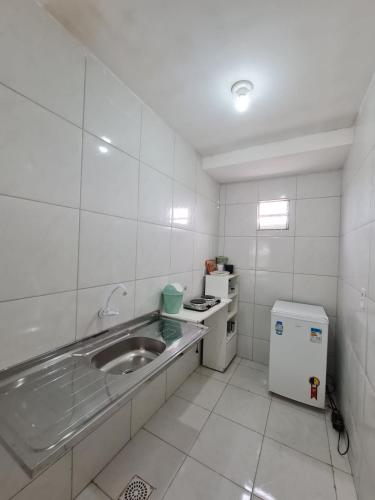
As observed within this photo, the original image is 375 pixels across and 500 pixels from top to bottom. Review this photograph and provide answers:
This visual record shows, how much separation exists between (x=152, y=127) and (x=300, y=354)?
2.08 meters

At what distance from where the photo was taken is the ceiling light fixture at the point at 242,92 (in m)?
1.19

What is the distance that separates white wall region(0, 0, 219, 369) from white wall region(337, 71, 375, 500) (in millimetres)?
1229

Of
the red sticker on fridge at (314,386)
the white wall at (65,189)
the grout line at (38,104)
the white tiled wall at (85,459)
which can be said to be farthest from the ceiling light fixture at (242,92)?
the red sticker on fridge at (314,386)

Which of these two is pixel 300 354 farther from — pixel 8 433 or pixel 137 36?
pixel 137 36

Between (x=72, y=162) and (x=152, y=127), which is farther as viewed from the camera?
(x=152, y=127)

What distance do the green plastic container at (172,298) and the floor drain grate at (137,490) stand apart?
0.89m

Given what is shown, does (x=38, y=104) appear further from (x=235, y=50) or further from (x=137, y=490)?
(x=137, y=490)

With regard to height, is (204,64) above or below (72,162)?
above

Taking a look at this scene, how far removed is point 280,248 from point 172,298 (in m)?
1.37

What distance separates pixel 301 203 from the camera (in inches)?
85.5

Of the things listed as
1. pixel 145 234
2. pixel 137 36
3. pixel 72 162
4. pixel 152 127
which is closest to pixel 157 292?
pixel 145 234

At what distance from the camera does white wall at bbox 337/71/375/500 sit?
97 cm

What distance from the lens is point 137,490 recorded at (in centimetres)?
107

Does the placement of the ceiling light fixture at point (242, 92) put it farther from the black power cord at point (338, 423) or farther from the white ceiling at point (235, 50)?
the black power cord at point (338, 423)
